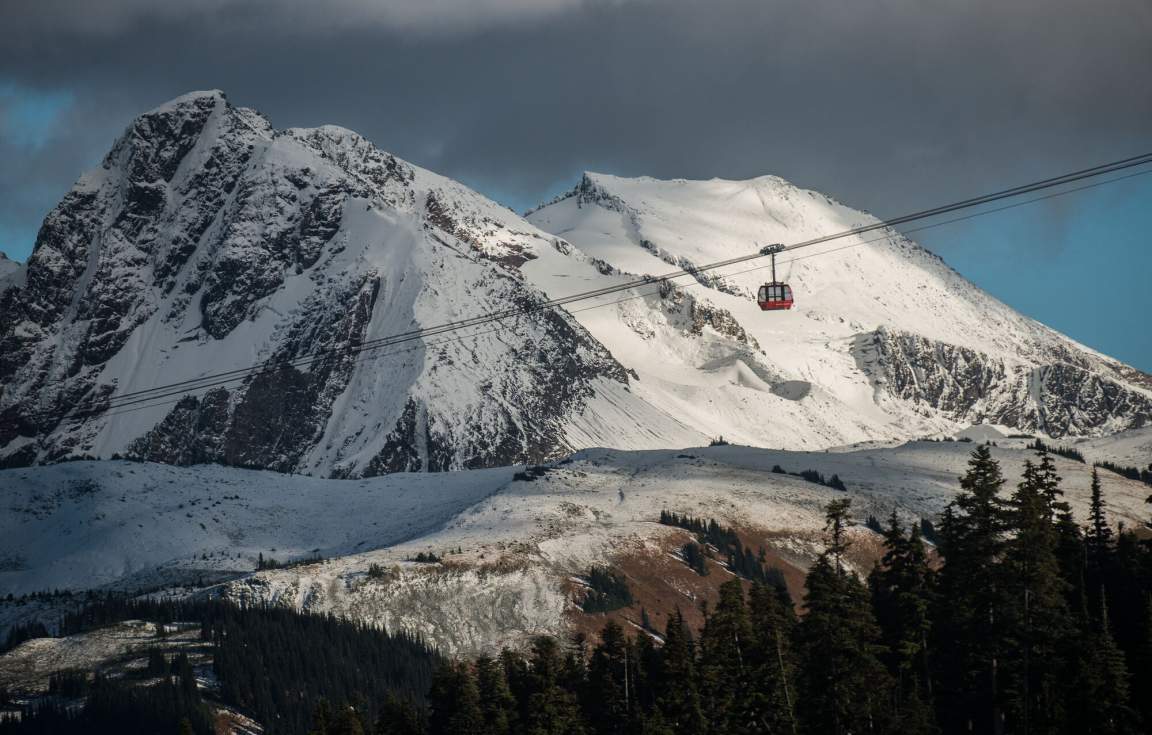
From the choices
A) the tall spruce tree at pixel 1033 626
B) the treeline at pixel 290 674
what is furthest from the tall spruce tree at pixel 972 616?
the treeline at pixel 290 674

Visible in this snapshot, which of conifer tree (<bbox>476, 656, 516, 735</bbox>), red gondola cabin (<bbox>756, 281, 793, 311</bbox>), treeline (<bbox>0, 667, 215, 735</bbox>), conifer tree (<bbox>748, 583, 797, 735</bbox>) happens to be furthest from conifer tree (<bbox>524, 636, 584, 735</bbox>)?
treeline (<bbox>0, 667, 215, 735</bbox>)

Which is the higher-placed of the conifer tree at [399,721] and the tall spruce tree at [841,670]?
the tall spruce tree at [841,670]

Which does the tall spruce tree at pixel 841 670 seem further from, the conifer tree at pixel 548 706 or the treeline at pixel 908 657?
the conifer tree at pixel 548 706

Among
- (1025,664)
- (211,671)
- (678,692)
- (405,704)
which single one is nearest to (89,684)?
(211,671)

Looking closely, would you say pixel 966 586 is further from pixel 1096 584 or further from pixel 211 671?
pixel 211 671

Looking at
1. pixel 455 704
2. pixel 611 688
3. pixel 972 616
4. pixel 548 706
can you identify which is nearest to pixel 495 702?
pixel 455 704

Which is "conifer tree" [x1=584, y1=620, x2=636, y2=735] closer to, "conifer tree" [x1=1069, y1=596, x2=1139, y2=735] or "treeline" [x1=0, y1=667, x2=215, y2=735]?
"conifer tree" [x1=1069, y1=596, x2=1139, y2=735]
